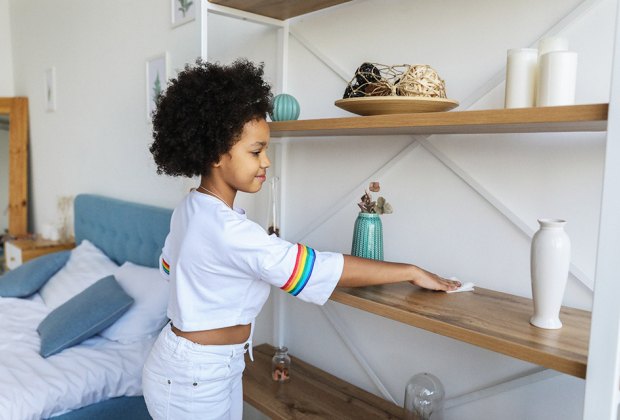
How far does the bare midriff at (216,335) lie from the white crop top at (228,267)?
32mm

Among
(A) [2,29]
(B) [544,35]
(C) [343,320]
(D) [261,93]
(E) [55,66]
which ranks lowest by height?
(C) [343,320]

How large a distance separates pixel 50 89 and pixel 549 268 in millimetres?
4089

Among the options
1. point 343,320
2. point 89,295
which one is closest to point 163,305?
point 89,295

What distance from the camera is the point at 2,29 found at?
4.64 m

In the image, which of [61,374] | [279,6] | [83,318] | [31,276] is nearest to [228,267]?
[279,6]

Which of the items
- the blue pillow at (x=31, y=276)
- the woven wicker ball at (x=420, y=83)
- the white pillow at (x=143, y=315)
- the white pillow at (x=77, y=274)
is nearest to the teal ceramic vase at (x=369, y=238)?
the woven wicker ball at (x=420, y=83)

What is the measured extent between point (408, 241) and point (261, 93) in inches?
25.4

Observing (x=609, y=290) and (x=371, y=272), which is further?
(x=371, y=272)

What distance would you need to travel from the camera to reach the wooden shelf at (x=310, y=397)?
5.17 feet

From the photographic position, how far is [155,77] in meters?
2.76

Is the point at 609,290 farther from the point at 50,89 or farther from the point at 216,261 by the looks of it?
the point at 50,89

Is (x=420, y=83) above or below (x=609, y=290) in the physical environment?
above

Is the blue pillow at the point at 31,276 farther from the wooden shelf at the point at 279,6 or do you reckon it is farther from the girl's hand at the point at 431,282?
the girl's hand at the point at 431,282

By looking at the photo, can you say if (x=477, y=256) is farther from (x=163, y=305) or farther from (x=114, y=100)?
(x=114, y=100)
